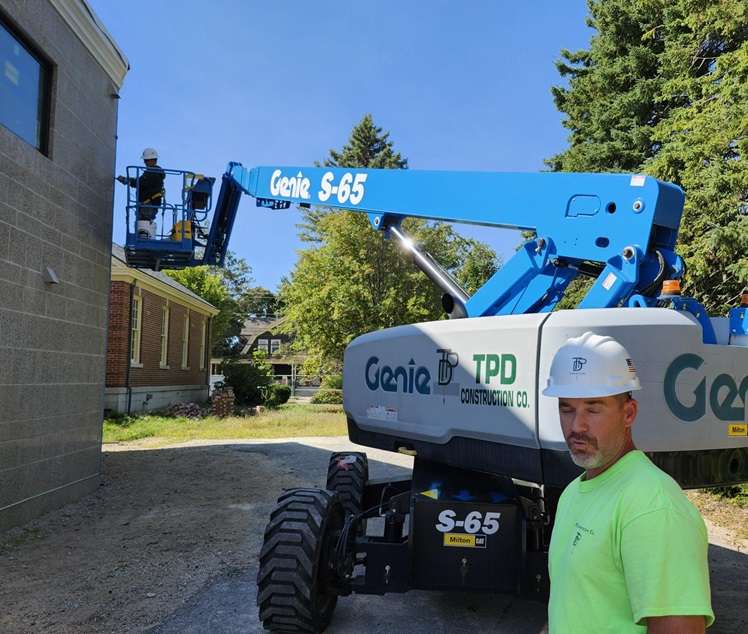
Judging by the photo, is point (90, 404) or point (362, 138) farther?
point (362, 138)

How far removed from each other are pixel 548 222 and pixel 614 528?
3.61 metres

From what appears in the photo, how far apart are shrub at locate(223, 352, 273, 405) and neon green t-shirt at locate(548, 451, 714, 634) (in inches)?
1037

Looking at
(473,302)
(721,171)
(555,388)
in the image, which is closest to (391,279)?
(721,171)

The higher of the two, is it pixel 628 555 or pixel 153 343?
pixel 153 343

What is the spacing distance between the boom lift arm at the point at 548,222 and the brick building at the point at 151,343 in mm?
14070

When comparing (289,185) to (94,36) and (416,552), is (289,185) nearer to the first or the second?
(94,36)

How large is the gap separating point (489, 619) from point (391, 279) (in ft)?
71.4

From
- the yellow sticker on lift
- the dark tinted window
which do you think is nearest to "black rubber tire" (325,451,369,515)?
the yellow sticker on lift

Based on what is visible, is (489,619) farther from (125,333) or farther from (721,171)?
(125,333)

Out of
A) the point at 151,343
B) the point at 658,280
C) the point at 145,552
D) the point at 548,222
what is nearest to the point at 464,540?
the point at 658,280

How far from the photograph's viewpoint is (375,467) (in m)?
12.6

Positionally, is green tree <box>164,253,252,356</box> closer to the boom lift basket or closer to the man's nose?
the boom lift basket

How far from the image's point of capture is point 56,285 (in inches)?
330

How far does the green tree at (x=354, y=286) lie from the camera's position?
2567cm
